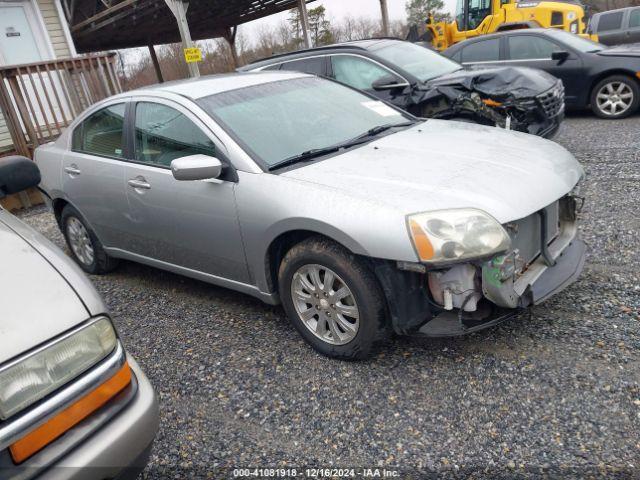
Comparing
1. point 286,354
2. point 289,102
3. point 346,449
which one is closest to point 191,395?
point 286,354

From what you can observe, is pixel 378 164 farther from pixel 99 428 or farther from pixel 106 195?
pixel 106 195

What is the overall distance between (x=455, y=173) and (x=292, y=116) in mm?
1216

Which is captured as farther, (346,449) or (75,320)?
(346,449)

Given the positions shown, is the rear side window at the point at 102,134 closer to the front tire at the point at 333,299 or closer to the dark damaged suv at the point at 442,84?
the front tire at the point at 333,299

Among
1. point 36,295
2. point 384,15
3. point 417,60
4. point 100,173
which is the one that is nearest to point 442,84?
point 417,60

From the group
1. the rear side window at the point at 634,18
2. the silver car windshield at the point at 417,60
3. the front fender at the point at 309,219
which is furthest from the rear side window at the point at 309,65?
the rear side window at the point at 634,18

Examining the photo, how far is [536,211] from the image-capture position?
2623mm

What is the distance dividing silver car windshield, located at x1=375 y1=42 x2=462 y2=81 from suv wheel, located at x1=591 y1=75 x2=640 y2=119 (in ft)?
8.98

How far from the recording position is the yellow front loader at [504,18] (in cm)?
1273

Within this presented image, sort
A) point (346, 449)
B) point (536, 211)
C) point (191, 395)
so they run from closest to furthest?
point (346, 449)
point (536, 211)
point (191, 395)

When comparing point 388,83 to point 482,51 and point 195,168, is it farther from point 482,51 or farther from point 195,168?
point 195,168

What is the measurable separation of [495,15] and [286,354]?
1335 cm

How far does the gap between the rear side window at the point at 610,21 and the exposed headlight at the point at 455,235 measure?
1394 cm

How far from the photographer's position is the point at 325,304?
282 cm
